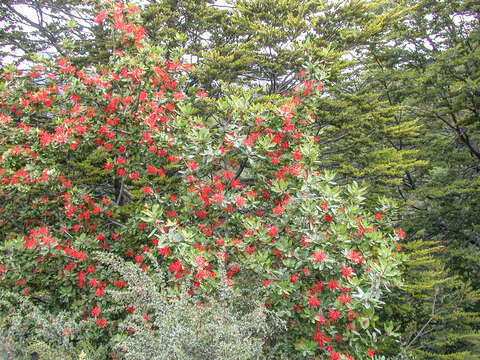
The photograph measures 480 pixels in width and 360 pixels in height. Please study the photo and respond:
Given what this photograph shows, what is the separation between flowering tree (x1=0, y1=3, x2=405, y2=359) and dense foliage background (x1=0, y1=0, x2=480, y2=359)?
0.07 metres

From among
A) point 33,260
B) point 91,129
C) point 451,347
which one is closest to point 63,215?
point 33,260

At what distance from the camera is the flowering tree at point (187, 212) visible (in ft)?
11.0

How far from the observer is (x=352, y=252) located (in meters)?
3.33

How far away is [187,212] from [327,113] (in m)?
4.12

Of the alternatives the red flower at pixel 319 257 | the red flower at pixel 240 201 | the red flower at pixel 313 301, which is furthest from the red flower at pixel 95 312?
the red flower at pixel 319 257

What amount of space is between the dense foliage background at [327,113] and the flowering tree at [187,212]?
7 cm

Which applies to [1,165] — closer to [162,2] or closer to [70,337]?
[70,337]

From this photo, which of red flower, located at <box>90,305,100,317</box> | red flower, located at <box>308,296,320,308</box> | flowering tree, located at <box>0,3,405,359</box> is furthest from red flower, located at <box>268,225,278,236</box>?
red flower, located at <box>90,305,100,317</box>

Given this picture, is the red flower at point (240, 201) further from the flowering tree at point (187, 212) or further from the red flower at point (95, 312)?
the red flower at point (95, 312)

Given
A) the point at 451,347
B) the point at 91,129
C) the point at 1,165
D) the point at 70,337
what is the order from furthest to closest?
the point at 451,347 → the point at 91,129 → the point at 1,165 → the point at 70,337

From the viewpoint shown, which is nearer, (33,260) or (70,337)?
(70,337)

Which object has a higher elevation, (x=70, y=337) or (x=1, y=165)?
(x=1, y=165)

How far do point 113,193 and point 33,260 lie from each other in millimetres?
2203

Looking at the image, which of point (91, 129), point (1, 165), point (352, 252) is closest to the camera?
point (352, 252)
